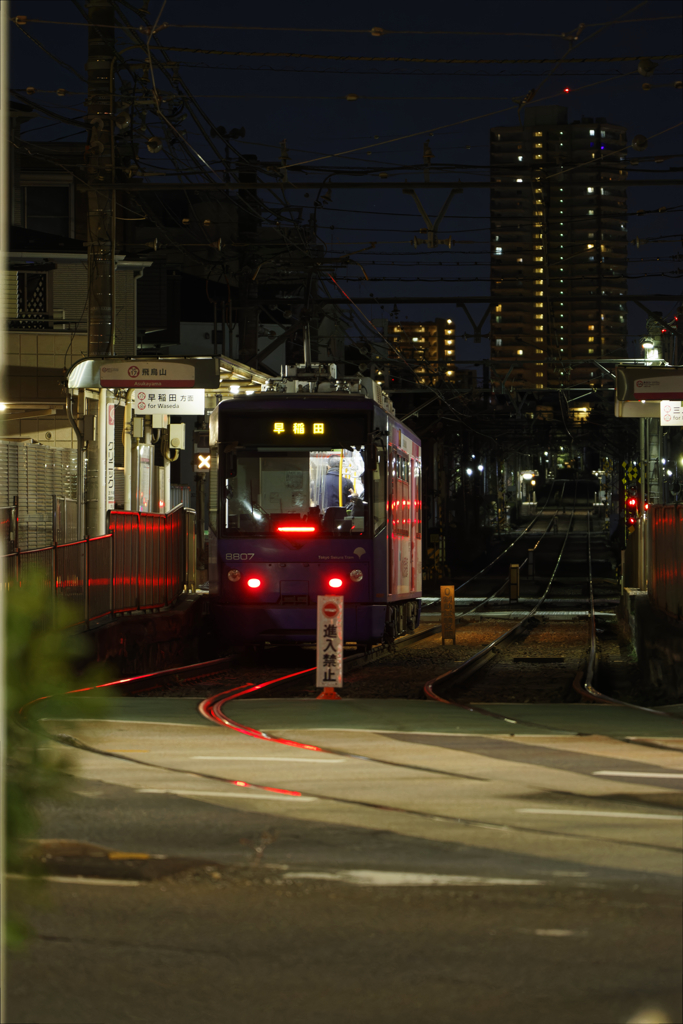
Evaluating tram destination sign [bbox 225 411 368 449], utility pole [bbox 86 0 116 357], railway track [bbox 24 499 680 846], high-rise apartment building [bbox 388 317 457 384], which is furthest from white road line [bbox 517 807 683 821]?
high-rise apartment building [bbox 388 317 457 384]

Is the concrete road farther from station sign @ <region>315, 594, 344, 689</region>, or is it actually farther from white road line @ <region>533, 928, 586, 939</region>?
station sign @ <region>315, 594, 344, 689</region>

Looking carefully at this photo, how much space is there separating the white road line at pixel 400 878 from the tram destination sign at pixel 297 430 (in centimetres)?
1300

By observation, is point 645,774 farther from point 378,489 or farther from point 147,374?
point 147,374

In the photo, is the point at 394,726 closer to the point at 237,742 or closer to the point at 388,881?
the point at 237,742

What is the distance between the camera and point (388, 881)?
6566 millimetres

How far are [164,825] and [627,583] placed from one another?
102 feet

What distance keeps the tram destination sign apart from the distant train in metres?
0.02

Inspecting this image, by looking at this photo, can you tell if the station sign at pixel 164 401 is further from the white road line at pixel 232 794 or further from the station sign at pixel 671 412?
the white road line at pixel 232 794

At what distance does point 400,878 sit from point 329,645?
27.2ft

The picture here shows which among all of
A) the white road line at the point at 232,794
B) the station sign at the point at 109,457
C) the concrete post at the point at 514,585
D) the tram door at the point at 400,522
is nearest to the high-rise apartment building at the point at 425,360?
the concrete post at the point at 514,585

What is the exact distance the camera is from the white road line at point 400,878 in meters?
6.52

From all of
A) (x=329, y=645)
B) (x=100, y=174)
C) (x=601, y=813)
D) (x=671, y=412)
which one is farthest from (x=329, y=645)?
(x=671, y=412)

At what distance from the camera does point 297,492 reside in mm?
19594

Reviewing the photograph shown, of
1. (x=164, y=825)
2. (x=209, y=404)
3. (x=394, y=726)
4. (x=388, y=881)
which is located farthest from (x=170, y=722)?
(x=209, y=404)
